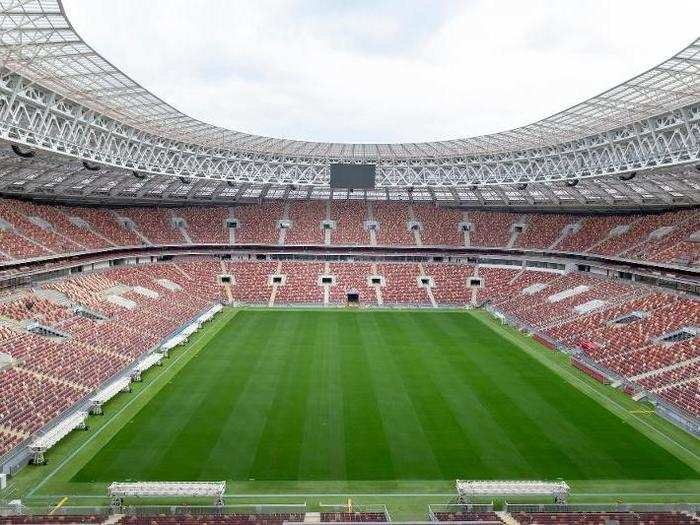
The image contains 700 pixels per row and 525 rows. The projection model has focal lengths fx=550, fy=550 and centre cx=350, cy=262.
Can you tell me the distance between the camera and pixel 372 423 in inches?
893

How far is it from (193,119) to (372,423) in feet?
82.6

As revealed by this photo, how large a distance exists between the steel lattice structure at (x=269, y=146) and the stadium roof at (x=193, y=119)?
0.27ft

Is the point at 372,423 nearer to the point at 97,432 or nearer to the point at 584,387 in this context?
the point at 97,432

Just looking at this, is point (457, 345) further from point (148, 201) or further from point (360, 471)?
point (148, 201)

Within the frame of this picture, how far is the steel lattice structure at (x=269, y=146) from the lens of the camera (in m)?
25.7

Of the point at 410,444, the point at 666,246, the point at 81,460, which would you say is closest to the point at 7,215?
the point at 81,460

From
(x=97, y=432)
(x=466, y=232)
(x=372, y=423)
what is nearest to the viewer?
(x=97, y=432)

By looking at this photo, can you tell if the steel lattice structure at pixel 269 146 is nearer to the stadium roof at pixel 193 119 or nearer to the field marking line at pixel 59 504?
the stadium roof at pixel 193 119

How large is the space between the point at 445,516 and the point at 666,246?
113 ft

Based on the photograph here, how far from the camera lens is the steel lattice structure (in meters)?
25.7

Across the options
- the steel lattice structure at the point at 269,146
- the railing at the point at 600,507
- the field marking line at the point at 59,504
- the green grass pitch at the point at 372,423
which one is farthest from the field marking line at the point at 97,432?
the railing at the point at 600,507

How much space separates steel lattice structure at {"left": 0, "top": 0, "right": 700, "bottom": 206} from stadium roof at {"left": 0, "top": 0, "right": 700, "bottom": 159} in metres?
0.08

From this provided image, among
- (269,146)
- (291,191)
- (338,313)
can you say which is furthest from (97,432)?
(291,191)

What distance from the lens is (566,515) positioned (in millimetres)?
15023
